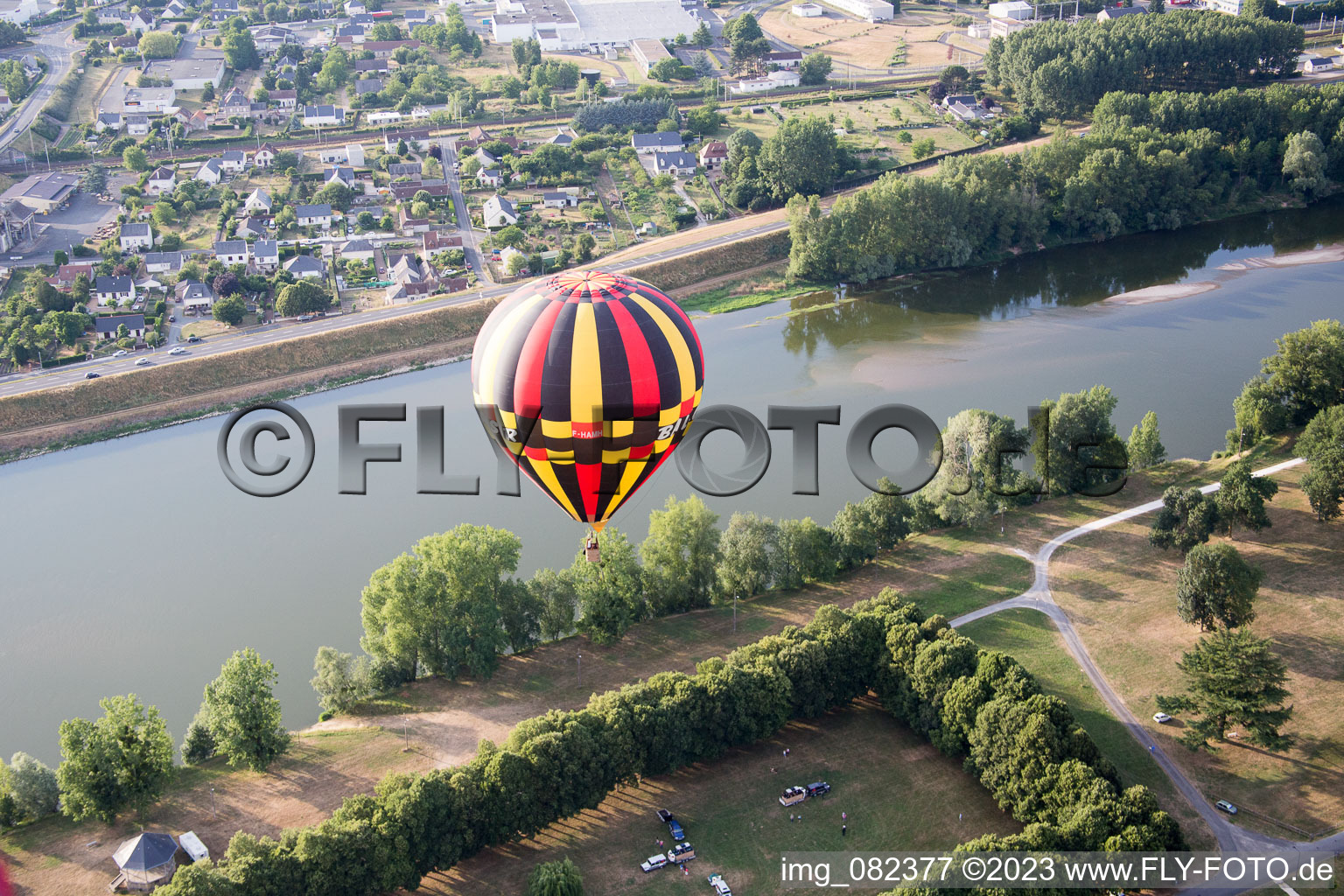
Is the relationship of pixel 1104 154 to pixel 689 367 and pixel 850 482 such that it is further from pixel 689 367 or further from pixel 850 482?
pixel 689 367

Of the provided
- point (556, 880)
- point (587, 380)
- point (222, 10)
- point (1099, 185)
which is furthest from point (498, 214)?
point (222, 10)

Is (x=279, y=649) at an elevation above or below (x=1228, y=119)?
below

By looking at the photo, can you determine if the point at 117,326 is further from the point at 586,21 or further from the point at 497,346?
the point at 586,21

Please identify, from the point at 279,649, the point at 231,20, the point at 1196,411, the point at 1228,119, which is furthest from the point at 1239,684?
the point at 231,20

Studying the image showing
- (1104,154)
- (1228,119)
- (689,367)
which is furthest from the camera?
(1228,119)

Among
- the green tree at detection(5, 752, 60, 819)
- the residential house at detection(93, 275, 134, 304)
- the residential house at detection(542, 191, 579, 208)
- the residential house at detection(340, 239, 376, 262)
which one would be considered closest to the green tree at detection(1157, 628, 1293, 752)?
the green tree at detection(5, 752, 60, 819)

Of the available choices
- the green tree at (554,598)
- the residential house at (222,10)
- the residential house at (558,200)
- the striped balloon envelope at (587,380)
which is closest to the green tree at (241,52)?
the residential house at (222,10)

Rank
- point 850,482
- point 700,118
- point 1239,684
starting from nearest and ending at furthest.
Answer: point 1239,684 < point 850,482 < point 700,118
